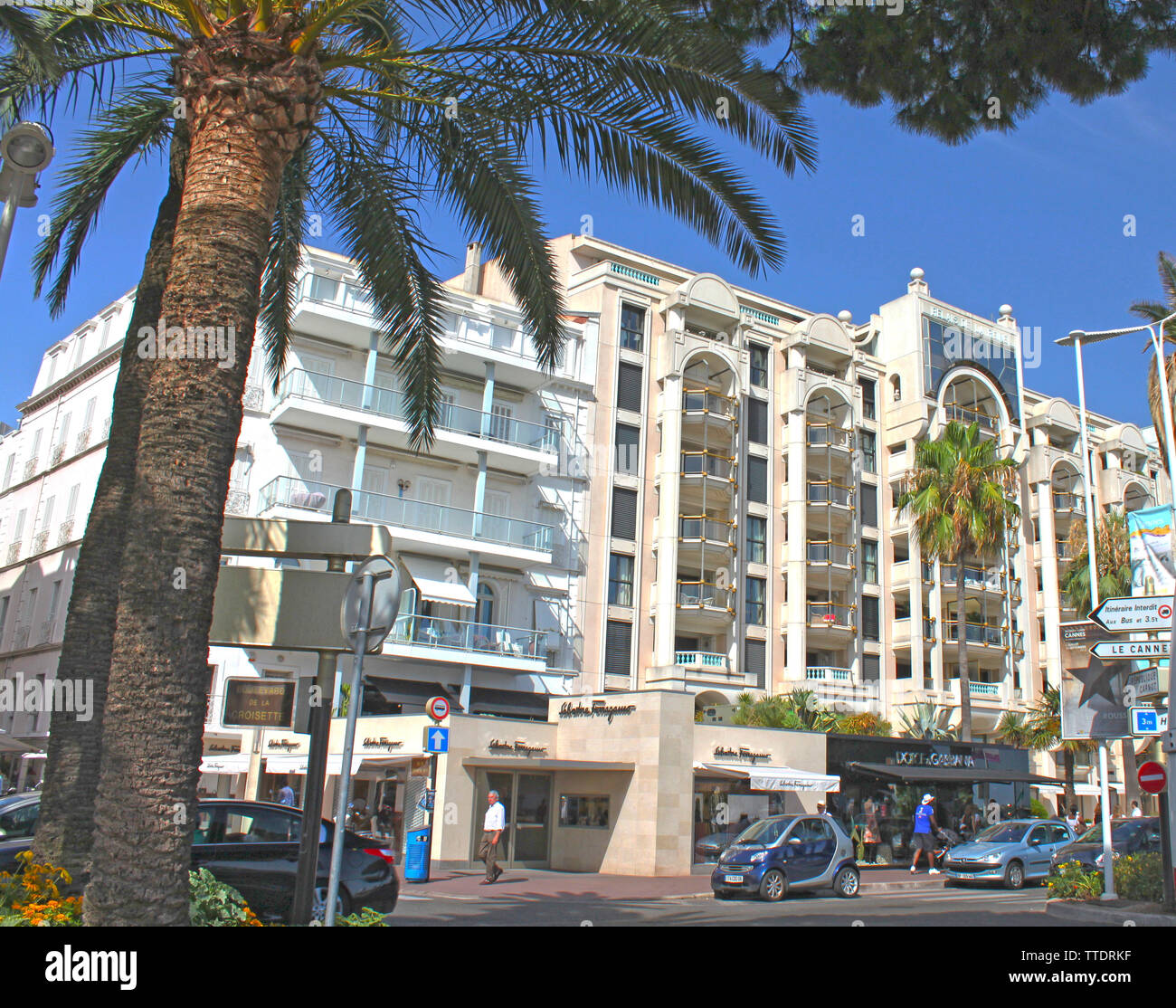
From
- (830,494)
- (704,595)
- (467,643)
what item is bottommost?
(467,643)

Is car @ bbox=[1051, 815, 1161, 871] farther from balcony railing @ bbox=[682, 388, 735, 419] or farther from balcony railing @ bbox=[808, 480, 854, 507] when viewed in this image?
balcony railing @ bbox=[808, 480, 854, 507]

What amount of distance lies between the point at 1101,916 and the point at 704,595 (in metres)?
26.4

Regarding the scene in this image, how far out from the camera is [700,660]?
3778 cm

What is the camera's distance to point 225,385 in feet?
22.0

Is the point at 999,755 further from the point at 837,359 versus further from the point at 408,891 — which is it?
the point at 408,891

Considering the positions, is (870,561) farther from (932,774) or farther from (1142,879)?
(1142,879)

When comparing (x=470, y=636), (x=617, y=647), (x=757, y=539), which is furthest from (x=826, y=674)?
(x=470, y=636)

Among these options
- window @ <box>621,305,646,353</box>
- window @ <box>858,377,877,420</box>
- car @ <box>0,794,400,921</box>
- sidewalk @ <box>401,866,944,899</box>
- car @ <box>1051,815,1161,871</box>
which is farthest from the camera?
window @ <box>858,377,877,420</box>

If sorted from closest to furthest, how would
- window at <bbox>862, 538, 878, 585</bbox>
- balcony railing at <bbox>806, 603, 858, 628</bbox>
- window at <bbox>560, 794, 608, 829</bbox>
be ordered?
1. window at <bbox>560, 794, 608, 829</bbox>
2. balcony railing at <bbox>806, 603, 858, 628</bbox>
3. window at <bbox>862, 538, 878, 585</bbox>

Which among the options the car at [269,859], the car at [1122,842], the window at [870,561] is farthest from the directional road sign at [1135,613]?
the window at [870,561]

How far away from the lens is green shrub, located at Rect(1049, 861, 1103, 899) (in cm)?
1477

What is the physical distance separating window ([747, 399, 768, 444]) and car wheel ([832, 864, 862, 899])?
2588 centimetres

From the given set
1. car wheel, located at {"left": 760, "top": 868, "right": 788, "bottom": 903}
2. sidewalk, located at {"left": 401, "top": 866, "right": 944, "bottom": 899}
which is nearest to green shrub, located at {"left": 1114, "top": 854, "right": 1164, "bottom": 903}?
car wheel, located at {"left": 760, "top": 868, "right": 788, "bottom": 903}

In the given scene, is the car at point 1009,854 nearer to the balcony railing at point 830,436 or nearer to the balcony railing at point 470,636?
the balcony railing at point 470,636
